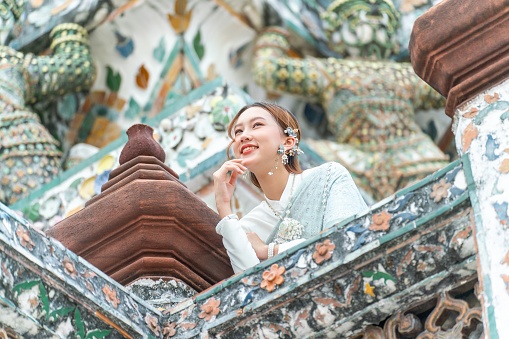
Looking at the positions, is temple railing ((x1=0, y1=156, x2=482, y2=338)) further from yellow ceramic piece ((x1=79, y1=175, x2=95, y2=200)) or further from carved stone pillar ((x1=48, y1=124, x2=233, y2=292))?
yellow ceramic piece ((x1=79, y1=175, x2=95, y2=200))

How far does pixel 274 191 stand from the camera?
29.3 feet

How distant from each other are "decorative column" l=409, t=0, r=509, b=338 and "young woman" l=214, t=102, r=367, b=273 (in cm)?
118

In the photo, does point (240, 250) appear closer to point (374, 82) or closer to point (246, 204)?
point (246, 204)

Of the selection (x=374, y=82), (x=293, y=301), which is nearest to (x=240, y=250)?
(x=293, y=301)

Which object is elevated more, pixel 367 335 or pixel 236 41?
pixel 236 41

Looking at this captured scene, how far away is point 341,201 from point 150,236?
0.82 m

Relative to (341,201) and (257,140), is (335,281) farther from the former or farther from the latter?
(257,140)

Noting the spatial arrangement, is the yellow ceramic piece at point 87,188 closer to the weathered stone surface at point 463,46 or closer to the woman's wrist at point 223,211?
Result: the woman's wrist at point 223,211

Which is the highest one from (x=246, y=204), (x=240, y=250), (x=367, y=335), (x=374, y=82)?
(x=374, y=82)

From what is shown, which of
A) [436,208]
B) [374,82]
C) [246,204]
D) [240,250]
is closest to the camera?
[436,208]

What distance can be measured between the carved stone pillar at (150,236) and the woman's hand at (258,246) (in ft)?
0.56

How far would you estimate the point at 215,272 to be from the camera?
8.63 metres

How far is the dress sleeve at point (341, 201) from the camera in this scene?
8445 millimetres

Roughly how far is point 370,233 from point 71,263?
1.09 metres
